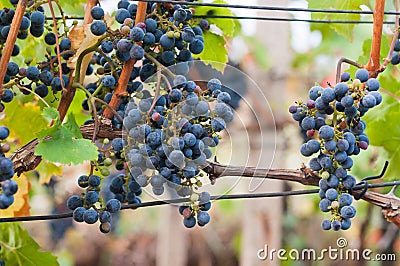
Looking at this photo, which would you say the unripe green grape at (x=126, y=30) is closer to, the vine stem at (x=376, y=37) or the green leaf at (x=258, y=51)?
the vine stem at (x=376, y=37)

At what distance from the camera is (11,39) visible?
2.98ft

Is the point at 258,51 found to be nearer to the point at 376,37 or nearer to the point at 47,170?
the point at 47,170

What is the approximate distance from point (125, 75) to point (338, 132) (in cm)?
35

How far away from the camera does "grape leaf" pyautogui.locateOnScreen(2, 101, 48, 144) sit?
4.42 feet

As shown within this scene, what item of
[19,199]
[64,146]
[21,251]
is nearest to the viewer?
[64,146]

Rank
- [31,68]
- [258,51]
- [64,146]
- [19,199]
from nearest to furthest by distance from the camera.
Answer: [64,146] → [31,68] → [19,199] → [258,51]

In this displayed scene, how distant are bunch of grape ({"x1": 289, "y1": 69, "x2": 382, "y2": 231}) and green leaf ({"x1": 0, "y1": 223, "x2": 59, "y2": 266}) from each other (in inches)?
20.7

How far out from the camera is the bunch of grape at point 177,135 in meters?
0.87

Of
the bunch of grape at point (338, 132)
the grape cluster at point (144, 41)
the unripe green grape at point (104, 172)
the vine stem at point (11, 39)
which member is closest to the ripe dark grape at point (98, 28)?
the grape cluster at point (144, 41)

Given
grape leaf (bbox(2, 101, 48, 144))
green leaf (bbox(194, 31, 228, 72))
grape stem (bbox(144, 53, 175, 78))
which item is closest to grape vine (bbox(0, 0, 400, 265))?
grape stem (bbox(144, 53, 175, 78))

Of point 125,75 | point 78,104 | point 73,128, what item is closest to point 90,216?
point 73,128

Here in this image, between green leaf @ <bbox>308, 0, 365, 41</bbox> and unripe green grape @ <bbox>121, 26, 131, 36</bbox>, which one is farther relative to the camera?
green leaf @ <bbox>308, 0, 365, 41</bbox>

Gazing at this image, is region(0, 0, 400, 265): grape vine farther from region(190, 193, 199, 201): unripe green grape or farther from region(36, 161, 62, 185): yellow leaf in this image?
region(36, 161, 62, 185): yellow leaf

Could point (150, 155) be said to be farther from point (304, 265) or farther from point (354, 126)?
point (304, 265)
